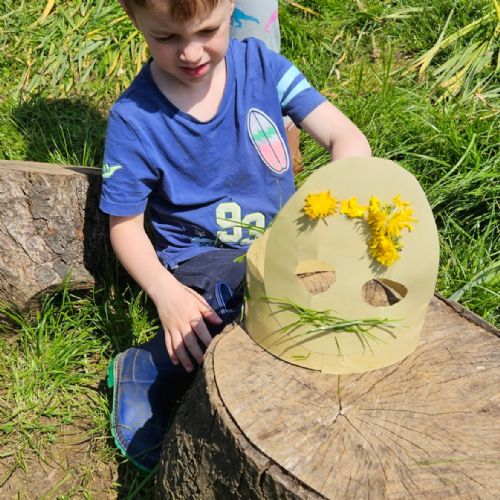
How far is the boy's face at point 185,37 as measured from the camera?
1599mm

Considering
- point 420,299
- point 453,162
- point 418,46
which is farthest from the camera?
point 418,46

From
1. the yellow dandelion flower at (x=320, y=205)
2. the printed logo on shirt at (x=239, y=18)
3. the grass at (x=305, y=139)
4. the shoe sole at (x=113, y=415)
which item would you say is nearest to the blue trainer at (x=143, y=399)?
the shoe sole at (x=113, y=415)

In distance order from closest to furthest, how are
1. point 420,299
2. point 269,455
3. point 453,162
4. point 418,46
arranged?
point 269,455 < point 420,299 < point 453,162 < point 418,46

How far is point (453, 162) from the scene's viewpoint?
2465 mm

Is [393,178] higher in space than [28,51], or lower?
higher

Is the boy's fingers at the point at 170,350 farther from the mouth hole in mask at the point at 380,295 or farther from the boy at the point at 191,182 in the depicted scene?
the mouth hole in mask at the point at 380,295

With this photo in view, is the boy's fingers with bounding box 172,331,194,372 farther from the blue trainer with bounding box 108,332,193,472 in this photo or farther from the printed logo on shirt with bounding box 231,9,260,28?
the printed logo on shirt with bounding box 231,9,260,28

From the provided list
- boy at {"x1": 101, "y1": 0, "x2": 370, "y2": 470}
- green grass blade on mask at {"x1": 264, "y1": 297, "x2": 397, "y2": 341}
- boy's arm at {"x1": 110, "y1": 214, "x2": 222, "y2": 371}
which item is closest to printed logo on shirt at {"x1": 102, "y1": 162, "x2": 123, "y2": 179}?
boy at {"x1": 101, "y1": 0, "x2": 370, "y2": 470}

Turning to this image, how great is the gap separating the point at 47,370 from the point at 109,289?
1.06 feet

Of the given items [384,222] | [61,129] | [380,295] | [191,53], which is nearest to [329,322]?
[384,222]

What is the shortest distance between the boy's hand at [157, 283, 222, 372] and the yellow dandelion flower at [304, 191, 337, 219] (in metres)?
0.57

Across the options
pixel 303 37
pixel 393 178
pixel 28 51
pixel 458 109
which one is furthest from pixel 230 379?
pixel 28 51

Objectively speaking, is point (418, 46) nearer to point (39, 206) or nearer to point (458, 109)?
point (458, 109)

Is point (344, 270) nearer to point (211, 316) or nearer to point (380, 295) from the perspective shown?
point (380, 295)
